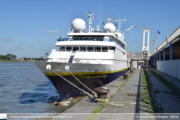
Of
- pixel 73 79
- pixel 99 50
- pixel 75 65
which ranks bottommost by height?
pixel 73 79

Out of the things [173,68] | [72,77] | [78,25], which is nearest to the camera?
[72,77]

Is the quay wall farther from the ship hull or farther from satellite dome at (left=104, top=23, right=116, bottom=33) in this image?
satellite dome at (left=104, top=23, right=116, bottom=33)

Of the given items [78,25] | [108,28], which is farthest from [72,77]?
[108,28]

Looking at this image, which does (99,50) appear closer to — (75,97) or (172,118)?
(75,97)

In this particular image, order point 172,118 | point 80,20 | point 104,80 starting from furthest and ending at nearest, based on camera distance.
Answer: point 80,20 < point 104,80 < point 172,118

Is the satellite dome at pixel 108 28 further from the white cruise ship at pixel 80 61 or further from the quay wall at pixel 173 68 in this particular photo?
the quay wall at pixel 173 68

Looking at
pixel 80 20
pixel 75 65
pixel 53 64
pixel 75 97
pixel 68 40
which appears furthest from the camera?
pixel 80 20

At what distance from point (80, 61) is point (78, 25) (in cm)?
601

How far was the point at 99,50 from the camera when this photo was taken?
2030 centimetres

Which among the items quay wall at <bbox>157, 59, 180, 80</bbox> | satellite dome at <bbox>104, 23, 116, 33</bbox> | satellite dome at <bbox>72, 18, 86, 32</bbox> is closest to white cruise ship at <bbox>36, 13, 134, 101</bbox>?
satellite dome at <bbox>72, 18, 86, 32</bbox>

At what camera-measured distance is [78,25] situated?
2312cm

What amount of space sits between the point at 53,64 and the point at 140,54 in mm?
64572

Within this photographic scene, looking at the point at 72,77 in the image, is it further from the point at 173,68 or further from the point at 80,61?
the point at 173,68

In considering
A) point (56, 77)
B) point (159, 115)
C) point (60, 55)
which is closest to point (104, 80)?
point (60, 55)
